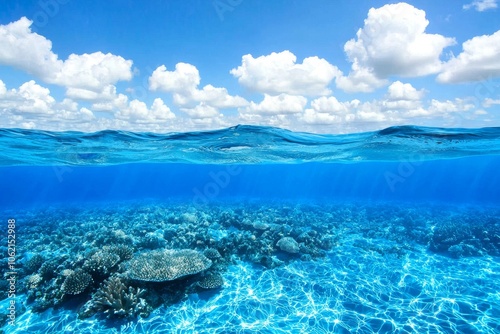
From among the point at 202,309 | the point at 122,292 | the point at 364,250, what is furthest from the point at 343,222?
the point at 122,292

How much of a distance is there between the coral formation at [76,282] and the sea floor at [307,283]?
1.22 ft

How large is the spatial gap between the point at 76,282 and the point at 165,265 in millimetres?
2733

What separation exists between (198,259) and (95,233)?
9.40 meters

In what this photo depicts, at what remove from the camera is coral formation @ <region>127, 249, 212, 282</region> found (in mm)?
8562

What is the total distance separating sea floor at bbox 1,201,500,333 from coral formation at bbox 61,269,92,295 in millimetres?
371

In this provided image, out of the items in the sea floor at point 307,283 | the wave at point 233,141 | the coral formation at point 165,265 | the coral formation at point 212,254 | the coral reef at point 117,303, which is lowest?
the sea floor at point 307,283

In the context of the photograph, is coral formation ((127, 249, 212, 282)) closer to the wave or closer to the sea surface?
the sea surface

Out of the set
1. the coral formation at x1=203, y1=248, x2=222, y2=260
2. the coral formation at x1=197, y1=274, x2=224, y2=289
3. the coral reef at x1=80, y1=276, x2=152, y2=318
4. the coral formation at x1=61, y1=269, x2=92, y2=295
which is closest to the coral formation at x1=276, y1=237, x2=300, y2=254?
the coral formation at x1=203, y1=248, x2=222, y2=260

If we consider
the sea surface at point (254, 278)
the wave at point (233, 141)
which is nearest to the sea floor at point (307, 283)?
the sea surface at point (254, 278)

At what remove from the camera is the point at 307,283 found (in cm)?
978

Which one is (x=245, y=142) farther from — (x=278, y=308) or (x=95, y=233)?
(x=278, y=308)

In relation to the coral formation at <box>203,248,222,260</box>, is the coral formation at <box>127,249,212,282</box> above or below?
above

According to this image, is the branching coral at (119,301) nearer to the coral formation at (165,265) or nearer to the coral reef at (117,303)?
the coral reef at (117,303)

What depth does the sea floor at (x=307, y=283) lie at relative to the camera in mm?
7562
